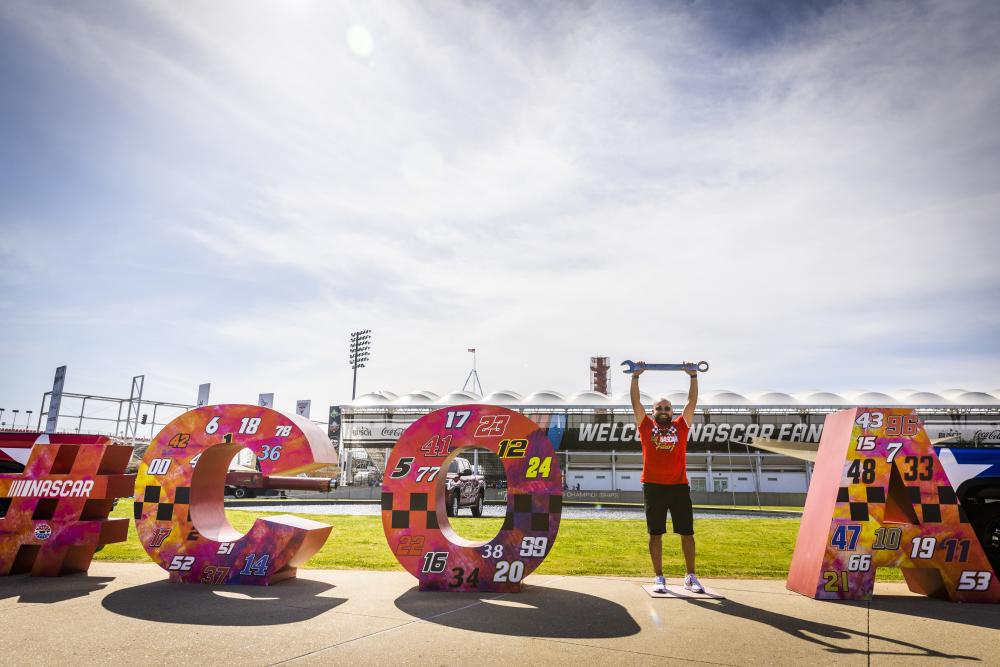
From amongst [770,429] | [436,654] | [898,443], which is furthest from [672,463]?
[770,429]

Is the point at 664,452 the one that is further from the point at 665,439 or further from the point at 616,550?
the point at 616,550

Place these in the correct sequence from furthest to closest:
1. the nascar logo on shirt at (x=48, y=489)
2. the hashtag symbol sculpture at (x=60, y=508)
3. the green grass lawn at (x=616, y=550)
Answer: the green grass lawn at (x=616, y=550), the nascar logo on shirt at (x=48, y=489), the hashtag symbol sculpture at (x=60, y=508)

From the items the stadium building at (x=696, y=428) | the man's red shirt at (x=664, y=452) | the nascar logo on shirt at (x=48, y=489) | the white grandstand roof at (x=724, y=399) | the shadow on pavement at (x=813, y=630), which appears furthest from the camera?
the white grandstand roof at (x=724, y=399)

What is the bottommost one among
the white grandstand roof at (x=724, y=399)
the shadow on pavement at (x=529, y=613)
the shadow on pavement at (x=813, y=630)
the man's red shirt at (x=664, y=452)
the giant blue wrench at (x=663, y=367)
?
the shadow on pavement at (x=529, y=613)

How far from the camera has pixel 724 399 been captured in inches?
1764

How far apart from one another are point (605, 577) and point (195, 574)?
4770mm

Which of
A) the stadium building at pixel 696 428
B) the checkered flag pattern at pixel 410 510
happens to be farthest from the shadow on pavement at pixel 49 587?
the stadium building at pixel 696 428

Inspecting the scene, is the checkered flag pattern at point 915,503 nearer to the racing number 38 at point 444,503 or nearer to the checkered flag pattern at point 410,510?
the racing number 38 at point 444,503

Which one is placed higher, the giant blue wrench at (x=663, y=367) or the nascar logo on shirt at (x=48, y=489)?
the giant blue wrench at (x=663, y=367)

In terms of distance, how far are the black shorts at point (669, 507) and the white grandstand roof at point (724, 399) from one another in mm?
36689

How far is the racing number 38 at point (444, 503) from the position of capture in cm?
648

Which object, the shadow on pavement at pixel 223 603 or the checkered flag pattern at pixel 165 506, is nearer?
the shadow on pavement at pixel 223 603

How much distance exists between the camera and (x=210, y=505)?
7.48 metres

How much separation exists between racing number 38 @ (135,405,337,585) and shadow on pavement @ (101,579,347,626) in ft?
0.80
